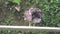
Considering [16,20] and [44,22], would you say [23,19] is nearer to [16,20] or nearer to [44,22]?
[16,20]

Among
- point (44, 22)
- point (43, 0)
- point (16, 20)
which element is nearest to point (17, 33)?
point (16, 20)

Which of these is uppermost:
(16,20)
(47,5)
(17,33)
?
(47,5)

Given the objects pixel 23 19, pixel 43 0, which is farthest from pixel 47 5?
pixel 23 19

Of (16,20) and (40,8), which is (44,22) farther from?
(16,20)

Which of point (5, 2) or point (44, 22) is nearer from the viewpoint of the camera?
point (44, 22)

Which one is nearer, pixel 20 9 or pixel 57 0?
pixel 57 0

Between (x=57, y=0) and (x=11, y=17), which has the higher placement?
(x=57, y=0)
